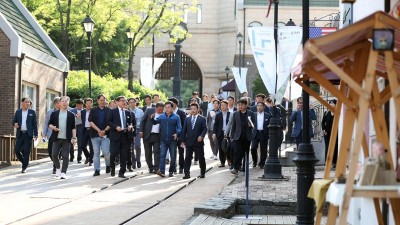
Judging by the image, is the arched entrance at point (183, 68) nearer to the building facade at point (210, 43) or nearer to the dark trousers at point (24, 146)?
the building facade at point (210, 43)

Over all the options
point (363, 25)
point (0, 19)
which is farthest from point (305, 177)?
point (0, 19)

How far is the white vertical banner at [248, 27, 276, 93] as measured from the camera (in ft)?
70.7

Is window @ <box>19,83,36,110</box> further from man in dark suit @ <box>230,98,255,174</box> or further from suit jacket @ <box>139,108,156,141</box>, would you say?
man in dark suit @ <box>230,98,255,174</box>

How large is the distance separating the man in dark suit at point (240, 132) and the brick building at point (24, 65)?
10.8 m

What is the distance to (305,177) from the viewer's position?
443 inches

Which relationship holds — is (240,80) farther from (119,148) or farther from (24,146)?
(119,148)

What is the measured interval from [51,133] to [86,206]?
264 inches

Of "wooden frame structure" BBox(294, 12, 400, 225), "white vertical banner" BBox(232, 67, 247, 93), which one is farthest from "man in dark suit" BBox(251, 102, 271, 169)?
"white vertical banner" BBox(232, 67, 247, 93)

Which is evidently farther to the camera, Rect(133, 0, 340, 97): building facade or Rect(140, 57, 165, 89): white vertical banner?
Rect(133, 0, 340, 97): building facade

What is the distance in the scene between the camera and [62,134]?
20.8 meters

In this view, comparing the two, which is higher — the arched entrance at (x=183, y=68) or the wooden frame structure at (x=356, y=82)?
the arched entrance at (x=183, y=68)

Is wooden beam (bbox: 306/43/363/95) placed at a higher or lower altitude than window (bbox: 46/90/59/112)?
lower

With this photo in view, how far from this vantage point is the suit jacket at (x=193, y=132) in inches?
847

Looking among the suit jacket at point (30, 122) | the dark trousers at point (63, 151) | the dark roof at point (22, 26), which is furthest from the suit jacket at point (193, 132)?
the dark roof at point (22, 26)
